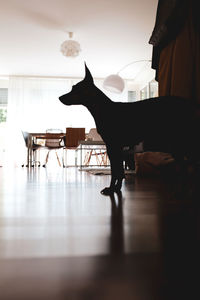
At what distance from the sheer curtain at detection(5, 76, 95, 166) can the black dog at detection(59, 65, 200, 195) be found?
6.61 metres

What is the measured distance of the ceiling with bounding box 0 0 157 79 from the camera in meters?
3.99

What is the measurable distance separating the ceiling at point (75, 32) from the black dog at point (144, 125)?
3264mm

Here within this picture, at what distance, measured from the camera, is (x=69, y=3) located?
388 cm

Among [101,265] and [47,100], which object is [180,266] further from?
[47,100]

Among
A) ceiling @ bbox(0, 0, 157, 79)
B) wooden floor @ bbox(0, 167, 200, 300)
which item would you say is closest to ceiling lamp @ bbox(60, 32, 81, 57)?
ceiling @ bbox(0, 0, 157, 79)

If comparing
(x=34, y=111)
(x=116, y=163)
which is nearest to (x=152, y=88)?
(x=34, y=111)

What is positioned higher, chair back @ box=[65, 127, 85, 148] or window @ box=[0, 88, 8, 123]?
window @ box=[0, 88, 8, 123]

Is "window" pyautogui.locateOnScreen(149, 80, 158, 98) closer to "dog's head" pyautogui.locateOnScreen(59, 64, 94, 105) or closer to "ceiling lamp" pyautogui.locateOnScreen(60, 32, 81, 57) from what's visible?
"ceiling lamp" pyautogui.locateOnScreen(60, 32, 81, 57)

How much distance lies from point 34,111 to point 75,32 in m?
3.52

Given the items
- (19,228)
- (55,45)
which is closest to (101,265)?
(19,228)

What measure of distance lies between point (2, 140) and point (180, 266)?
26.7ft

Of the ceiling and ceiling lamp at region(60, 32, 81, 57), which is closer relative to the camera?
the ceiling

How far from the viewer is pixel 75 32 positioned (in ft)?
15.9

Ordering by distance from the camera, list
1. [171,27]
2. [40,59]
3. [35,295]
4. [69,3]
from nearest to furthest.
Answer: [35,295] → [171,27] → [69,3] → [40,59]
